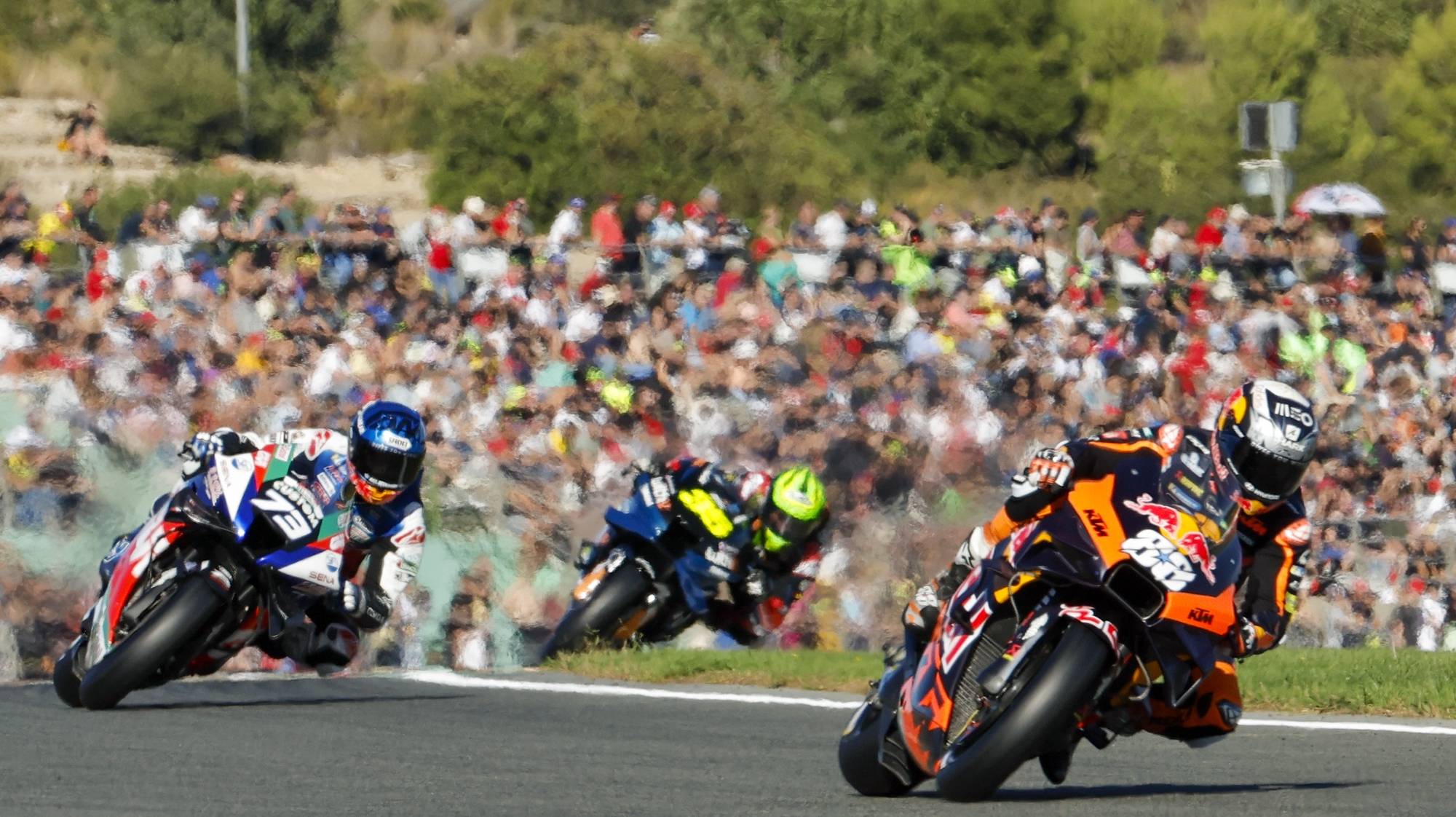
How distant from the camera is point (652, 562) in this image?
13547 mm

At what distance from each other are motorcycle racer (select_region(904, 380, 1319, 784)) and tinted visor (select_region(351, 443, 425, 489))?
3829 mm

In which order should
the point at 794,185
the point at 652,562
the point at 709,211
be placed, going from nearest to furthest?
the point at 652,562 → the point at 709,211 → the point at 794,185

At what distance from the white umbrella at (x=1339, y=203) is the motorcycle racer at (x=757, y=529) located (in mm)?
9567

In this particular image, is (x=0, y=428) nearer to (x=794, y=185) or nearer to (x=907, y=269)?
(x=907, y=269)

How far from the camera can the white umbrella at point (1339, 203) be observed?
22.1 meters

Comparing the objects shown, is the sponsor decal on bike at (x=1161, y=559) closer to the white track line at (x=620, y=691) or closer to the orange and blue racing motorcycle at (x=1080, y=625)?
the orange and blue racing motorcycle at (x=1080, y=625)

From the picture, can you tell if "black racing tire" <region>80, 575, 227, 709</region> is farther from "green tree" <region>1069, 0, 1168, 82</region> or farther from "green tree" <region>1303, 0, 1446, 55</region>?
"green tree" <region>1303, 0, 1446, 55</region>

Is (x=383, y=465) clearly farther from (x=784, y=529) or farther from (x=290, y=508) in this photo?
(x=784, y=529)

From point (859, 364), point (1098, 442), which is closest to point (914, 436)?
point (859, 364)

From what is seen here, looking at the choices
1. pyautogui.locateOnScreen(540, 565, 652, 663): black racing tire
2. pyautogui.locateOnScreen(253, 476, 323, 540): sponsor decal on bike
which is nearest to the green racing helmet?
pyautogui.locateOnScreen(540, 565, 652, 663): black racing tire

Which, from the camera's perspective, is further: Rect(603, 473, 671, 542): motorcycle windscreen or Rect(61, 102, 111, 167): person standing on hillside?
Rect(61, 102, 111, 167): person standing on hillside

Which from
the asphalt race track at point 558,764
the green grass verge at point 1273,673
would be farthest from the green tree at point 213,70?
the asphalt race track at point 558,764

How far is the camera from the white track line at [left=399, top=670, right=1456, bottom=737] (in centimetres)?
1039

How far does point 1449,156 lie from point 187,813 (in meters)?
35.7
